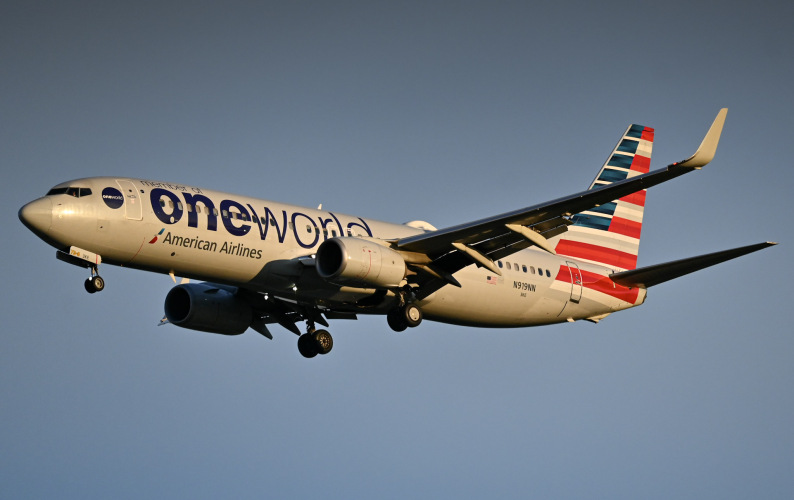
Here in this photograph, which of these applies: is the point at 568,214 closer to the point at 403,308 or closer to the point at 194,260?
the point at 403,308

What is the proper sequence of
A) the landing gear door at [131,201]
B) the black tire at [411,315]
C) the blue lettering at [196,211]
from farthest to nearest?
the black tire at [411,315] → the blue lettering at [196,211] → the landing gear door at [131,201]

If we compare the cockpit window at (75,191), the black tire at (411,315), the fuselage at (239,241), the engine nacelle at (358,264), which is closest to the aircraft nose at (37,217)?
the fuselage at (239,241)

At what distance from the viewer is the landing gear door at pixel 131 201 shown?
102 ft

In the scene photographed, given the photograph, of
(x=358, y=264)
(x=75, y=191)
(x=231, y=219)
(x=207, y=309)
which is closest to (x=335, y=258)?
(x=358, y=264)

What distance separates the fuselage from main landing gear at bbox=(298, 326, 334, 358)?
7.19 feet

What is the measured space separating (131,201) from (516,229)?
11973 millimetres

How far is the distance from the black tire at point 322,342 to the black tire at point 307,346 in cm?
13

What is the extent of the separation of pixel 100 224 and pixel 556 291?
691 inches

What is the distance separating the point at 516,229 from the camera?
107 feet

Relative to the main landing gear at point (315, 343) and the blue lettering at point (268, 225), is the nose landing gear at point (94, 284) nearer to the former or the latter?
the blue lettering at point (268, 225)

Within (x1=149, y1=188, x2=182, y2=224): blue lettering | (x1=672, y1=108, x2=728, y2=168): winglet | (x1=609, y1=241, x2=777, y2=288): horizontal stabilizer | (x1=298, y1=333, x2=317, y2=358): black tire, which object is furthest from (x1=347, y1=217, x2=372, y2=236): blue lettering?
(x1=672, y1=108, x2=728, y2=168): winglet

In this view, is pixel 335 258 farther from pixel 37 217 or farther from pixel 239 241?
pixel 37 217

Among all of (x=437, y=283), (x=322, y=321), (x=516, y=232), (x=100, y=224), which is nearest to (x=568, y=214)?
(x=516, y=232)

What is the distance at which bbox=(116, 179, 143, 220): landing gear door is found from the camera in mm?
31141
